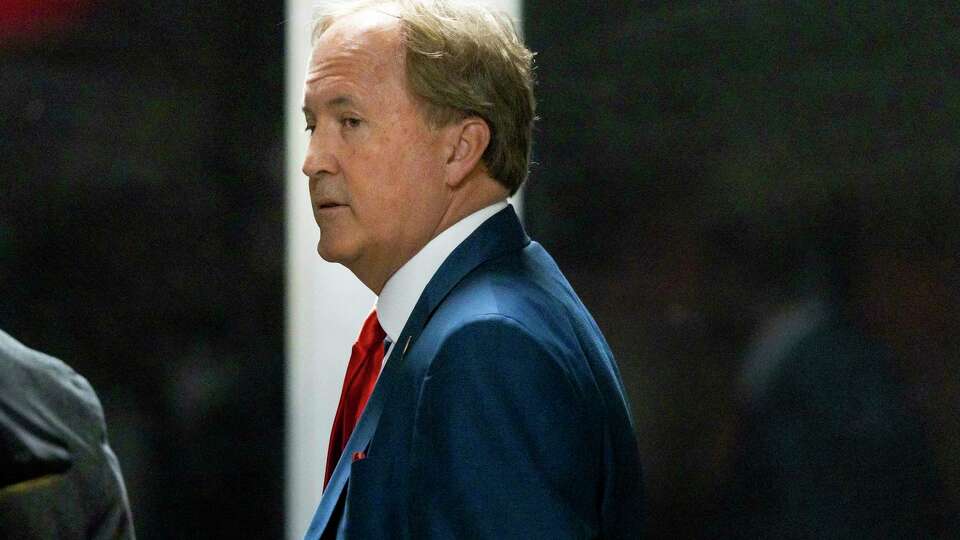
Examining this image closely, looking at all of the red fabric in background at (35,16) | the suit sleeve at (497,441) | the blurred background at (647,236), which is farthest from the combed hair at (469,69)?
the red fabric in background at (35,16)

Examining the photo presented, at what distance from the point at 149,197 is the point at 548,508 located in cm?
112

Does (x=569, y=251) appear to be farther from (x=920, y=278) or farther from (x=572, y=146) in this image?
(x=920, y=278)

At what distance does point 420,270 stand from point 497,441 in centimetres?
27

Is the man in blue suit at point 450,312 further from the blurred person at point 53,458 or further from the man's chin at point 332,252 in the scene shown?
the blurred person at point 53,458

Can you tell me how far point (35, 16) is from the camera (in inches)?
72.2

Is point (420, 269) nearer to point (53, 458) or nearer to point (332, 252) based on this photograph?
point (332, 252)

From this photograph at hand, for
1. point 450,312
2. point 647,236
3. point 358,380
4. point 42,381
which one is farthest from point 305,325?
point 450,312

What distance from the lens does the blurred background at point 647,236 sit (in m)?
1.80

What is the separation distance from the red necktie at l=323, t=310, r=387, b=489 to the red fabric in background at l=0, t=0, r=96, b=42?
34.3 inches

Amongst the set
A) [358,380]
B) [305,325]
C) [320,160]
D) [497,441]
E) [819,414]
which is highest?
[320,160]

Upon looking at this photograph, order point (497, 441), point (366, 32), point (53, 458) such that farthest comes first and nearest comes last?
point (53, 458) < point (366, 32) < point (497, 441)

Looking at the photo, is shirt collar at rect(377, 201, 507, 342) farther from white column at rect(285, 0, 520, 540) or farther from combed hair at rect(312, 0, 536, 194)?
white column at rect(285, 0, 520, 540)

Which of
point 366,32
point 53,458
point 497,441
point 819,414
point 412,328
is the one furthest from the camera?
point 819,414

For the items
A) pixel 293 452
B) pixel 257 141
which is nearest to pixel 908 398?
pixel 293 452
